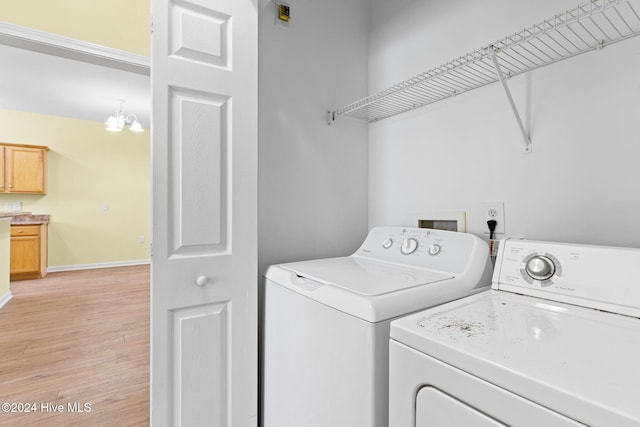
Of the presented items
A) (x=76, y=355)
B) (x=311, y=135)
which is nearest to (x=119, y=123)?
(x=76, y=355)

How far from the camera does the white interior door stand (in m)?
1.11

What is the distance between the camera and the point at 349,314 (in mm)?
861

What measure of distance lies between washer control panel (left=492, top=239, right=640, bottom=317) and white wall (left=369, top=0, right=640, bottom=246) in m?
0.22

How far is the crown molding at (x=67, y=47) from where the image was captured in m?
1.29

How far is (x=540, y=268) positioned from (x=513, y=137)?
1.84 feet

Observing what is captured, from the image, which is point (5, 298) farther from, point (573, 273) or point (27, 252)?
point (573, 273)

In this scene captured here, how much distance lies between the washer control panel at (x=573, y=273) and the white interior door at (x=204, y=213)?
930mm

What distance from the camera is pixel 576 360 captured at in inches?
22.1

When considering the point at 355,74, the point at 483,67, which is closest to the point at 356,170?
the point at 355,74

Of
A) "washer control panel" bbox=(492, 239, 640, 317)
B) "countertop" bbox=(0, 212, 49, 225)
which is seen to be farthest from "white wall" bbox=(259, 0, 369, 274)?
"countertop" bbox=(0, 212, 49, 225)

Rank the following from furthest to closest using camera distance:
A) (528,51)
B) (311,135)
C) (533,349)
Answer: (311,135) → (528,51) → (533,349)

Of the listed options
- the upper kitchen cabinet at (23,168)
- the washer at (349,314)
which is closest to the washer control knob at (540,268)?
the washer at (349,314)

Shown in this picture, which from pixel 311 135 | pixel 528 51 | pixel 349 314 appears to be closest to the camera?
pixel 349 314

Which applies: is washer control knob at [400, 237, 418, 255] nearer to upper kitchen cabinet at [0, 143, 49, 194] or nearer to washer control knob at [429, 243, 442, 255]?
washer control knob at [429, 243, 442, 255]
